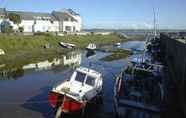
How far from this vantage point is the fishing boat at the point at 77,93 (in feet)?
71.0

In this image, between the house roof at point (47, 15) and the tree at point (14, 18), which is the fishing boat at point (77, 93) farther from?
the house roof at point (47, 15)

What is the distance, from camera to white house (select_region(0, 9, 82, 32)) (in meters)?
96.1

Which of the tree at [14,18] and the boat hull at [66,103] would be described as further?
the tree at [14,18]

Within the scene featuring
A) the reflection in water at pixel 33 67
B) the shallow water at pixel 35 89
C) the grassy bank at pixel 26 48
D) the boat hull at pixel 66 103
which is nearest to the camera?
the boat hull at pixel 66 103

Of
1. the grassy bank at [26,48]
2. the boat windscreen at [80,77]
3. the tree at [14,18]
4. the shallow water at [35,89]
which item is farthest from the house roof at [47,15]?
the boat windscreen at [80,77]

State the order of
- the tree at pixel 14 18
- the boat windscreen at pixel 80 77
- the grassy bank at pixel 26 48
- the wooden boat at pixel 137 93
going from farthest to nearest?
the tree at pixel 14 18, the grassy bank at pixel 26 48, the boat windscreen at pixel 80 77, the wooden boat at pixel 137 93

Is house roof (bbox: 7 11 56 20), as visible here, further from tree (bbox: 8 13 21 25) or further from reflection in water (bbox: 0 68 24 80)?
reflection in water (bbox: 0 68 24 80)

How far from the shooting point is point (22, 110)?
23.7 meters

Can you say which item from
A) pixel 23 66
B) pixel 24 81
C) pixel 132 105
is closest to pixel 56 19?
pixel 23 66

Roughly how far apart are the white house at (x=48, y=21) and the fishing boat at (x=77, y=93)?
66085mm

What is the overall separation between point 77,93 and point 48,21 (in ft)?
287

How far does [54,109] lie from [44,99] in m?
4.47

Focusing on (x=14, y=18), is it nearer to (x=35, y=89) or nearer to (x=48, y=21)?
(x=48, y=21)

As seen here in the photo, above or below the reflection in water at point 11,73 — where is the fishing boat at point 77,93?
above
